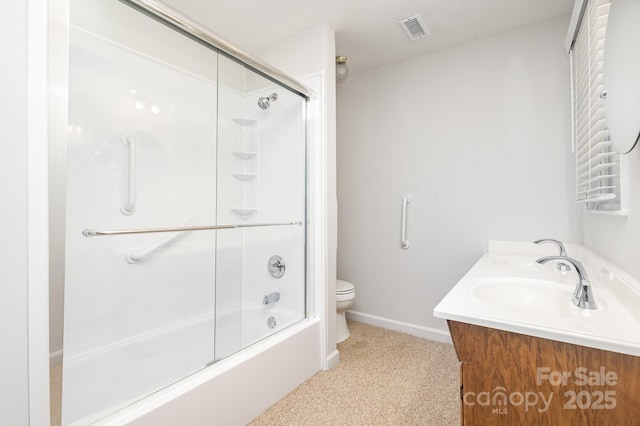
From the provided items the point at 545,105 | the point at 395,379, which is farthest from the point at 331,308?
the point at 545,105

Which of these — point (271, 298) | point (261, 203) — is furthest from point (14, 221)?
point (271, 298)

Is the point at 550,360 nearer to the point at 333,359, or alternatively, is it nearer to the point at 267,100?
the point at 333,359

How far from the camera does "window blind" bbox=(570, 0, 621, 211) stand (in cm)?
128

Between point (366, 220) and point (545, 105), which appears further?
point (366, 220)

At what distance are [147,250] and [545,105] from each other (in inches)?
110

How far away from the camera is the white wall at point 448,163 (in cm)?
203

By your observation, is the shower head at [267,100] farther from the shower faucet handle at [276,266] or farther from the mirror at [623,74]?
the mirror at [623,74]

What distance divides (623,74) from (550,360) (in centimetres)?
96

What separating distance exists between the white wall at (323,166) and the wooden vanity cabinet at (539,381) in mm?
1162

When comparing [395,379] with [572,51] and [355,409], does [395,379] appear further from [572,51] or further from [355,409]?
[572,51]

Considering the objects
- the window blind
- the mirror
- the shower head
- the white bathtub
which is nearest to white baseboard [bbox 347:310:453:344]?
the white bathtub

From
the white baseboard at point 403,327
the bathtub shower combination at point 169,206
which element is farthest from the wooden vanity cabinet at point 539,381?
the white baseboard at point 403,327

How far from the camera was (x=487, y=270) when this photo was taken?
4.97ft

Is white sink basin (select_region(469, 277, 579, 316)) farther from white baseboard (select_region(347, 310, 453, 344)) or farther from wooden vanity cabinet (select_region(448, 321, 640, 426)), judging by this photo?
white baseboard (select_region(347, 310, 453, 344))
